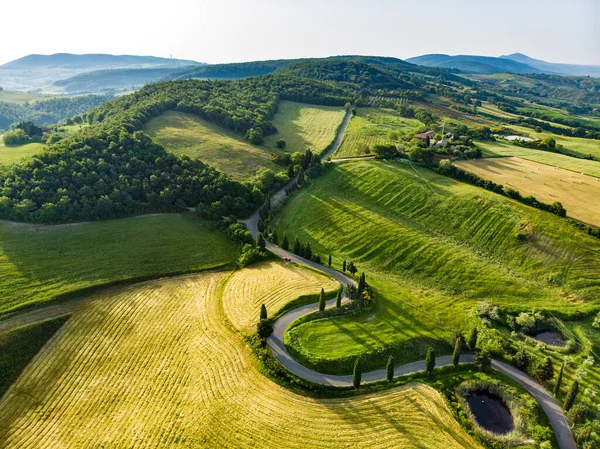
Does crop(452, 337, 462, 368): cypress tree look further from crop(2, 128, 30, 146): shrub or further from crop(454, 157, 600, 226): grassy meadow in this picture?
crop(2, 128, 30, 146): shrub

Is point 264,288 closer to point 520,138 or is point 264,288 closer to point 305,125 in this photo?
point 305,125

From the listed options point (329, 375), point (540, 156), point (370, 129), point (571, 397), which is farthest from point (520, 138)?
point (329, 375)

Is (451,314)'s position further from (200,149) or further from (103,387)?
(200,149)

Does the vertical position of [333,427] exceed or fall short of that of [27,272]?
it falls short

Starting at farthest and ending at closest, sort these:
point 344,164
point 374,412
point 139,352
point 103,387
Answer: point 344,164
point 139,352
point 103,387
point 374,412

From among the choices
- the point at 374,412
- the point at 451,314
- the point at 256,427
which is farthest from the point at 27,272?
the point at 451,314

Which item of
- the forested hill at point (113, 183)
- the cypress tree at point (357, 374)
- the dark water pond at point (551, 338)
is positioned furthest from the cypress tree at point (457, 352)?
the forested hill at point (113, 183)

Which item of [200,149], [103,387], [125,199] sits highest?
[200,149]

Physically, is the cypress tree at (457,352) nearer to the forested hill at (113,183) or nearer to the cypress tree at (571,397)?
the cypress tree at (571,397)
